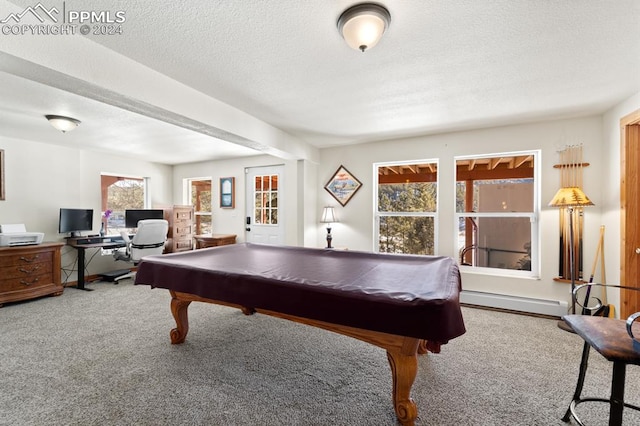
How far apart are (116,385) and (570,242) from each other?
4.52 meters

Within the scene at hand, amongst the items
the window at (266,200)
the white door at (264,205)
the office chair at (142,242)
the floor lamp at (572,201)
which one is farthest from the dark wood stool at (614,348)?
the office chair at (142,242)

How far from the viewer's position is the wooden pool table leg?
1.49 m

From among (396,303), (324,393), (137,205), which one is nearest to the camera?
(396,303)

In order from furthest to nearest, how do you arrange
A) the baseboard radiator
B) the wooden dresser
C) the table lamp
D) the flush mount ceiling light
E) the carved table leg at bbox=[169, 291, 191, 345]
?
the table lamp, the wooden dresser, the baseboard radiator, the carved table leg at bbox=[169, 291, 191, 345], the flush mount ceiling light

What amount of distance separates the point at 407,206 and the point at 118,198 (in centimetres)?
562

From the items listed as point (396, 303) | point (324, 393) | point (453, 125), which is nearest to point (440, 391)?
point (324, 393)

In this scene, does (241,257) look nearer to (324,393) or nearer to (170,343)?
(170,343)

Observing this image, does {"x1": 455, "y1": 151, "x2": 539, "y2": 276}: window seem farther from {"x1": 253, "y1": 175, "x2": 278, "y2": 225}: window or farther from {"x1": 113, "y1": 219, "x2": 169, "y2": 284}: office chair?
{"x1": 113, "y1": 219, "x2": 169, "y2": 284}: office chair

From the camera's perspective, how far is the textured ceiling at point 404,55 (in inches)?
59.6

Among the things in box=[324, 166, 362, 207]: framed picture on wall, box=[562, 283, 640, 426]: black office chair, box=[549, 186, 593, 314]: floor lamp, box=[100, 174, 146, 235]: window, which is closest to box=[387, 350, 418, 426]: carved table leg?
box=[562, 283, 640, 426]: black office chair

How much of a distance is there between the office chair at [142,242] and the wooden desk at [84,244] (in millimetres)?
154

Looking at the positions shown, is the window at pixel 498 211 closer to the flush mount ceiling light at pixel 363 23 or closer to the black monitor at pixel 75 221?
the flush mount ceiling light at pixel 363 23

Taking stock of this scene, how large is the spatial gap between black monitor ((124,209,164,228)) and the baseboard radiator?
570 cm

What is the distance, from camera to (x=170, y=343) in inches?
96.8
